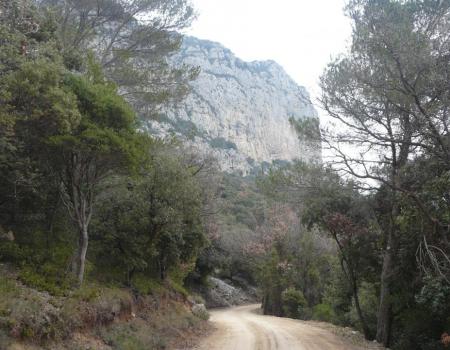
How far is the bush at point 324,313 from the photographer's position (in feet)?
94.6

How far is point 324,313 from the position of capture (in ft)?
98.8

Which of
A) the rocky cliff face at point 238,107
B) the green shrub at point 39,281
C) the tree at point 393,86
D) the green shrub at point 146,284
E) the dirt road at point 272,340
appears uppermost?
the rocky cliff face at point 238,107

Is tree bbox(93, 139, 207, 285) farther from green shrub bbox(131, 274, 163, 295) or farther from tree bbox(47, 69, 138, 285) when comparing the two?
tree bbox(47, 69, 138, 285)

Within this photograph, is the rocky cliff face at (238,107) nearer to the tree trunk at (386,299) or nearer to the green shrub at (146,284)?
the green shrub at (146,284)

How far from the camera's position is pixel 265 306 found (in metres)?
40.0

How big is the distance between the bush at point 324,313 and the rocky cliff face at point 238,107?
7103cm

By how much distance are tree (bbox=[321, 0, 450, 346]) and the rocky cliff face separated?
280 feet

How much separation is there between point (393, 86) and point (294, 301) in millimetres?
25914

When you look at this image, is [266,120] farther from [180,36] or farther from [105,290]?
[105,290]

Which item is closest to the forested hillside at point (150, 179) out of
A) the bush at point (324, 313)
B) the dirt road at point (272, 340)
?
the dirt road at point (272, 340)

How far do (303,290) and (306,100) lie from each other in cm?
2444

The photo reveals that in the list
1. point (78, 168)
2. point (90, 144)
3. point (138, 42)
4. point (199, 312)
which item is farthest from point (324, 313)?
point (90, 144)

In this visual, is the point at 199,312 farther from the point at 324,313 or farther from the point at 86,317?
the point at 86,317

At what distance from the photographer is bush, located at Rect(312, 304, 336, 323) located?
28847 millimetres
